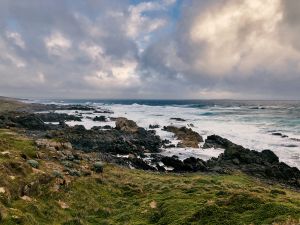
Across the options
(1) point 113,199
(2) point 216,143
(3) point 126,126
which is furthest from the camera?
(3) point 126,126

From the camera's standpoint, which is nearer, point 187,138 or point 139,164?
point 139,164

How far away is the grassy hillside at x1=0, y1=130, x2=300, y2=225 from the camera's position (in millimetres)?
14195

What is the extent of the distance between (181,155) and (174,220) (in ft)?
101

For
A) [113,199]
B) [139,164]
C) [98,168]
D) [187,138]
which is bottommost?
[139,164]

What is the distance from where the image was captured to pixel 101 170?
89.7 feet

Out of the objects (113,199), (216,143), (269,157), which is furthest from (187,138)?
(113,199)

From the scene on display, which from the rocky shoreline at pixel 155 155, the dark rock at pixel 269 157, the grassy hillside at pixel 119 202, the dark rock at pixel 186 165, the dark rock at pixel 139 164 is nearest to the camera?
the grassy hillside at pixel 119 202

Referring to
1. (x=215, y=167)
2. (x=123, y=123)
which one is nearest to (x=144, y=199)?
(x=215, y=167)

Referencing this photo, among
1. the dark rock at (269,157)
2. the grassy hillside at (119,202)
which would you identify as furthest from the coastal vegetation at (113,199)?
the dark rock at (269,157)

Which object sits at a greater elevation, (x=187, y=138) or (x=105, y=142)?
(x=105, y=142)

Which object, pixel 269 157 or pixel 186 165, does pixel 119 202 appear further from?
pixel 269 157

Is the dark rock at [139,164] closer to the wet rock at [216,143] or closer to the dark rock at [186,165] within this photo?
the dark rock at [186,165]

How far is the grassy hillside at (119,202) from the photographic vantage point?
14.2m

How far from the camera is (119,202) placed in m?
20.4
